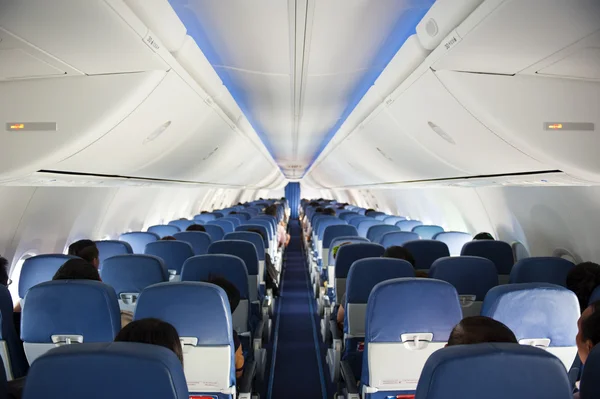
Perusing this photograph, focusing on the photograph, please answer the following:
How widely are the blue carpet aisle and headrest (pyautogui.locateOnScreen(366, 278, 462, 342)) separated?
107 inches

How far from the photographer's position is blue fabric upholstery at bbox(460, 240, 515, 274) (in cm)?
654

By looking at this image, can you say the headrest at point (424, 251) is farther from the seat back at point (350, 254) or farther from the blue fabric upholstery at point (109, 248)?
the blue fabric upholstery at point (109, 248)

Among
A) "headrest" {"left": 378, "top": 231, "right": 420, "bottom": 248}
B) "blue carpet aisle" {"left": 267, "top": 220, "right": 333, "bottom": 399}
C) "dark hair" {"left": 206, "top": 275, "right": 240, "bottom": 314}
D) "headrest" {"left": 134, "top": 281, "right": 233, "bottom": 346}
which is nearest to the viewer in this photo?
"headrest" {"left": 134, "top": 281, "right": 233, "bottom": 346}

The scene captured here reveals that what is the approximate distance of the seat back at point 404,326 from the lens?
345 cm

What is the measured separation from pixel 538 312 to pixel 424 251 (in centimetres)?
352

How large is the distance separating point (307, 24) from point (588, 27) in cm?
227

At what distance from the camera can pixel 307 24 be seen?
4332 millimetres

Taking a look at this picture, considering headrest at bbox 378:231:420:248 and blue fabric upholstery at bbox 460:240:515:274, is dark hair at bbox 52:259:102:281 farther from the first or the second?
headrest at bbox 378:231:420:248

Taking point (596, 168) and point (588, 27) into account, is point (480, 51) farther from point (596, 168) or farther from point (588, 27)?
point (596, 168)

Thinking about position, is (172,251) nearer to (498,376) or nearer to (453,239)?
(453,239)

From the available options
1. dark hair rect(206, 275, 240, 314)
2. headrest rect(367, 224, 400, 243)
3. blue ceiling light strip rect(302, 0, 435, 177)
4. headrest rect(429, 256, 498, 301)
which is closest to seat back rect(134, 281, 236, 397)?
dark hair rect(206, 275, 240, 314)

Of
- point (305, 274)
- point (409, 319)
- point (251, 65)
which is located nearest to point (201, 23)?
point (251, 65)

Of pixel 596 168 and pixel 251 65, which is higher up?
pixel 251 65

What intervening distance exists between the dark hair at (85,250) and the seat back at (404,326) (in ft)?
11.3
